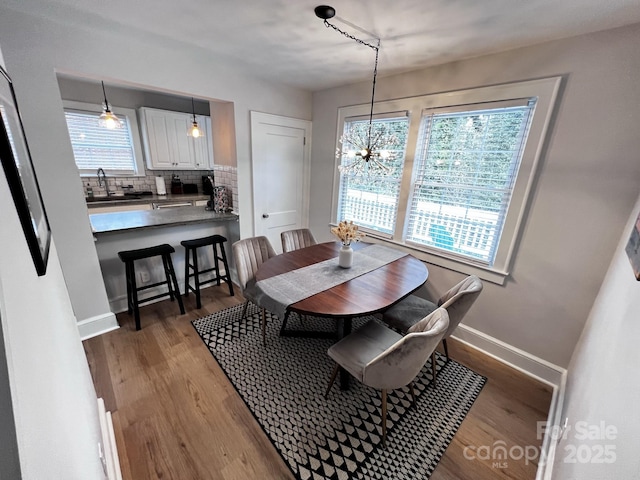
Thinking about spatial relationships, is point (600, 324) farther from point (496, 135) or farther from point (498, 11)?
point (498, 11)

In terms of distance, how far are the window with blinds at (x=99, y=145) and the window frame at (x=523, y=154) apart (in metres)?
3.85

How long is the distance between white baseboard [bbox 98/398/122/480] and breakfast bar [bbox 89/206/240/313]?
4.65ft

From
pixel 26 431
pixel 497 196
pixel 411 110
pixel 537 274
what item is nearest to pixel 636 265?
pixel 537 274

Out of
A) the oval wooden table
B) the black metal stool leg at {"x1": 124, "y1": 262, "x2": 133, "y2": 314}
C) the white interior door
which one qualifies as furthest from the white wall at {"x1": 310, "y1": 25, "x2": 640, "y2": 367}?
the black metal stool leg at {"x1": 124, "y1": 262, "x2": 133, "y2": 314}

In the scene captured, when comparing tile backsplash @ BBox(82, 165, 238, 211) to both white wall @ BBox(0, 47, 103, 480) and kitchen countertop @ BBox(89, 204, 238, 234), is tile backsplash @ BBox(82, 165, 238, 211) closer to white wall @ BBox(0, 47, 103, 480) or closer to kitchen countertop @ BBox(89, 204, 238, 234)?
kitchen countertop @ BBox(89, 204, 238, 234)

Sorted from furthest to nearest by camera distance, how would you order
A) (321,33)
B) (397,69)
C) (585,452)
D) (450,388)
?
(397,69) → (450,388) → (321,33) → (585,452)

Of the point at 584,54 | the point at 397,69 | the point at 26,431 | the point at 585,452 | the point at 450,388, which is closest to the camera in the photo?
the point at 26,431

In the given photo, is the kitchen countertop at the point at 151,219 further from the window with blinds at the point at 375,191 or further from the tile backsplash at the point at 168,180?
the window with blinds at the point at 375,191

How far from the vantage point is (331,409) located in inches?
67.5

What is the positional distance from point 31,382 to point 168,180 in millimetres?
5007

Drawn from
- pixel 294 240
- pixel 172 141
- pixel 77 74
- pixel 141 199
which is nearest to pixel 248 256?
pixel 294 240

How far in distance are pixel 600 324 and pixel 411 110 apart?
2.10 meters

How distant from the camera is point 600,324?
1387 millimetres

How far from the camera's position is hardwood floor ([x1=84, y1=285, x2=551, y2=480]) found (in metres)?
1.40
